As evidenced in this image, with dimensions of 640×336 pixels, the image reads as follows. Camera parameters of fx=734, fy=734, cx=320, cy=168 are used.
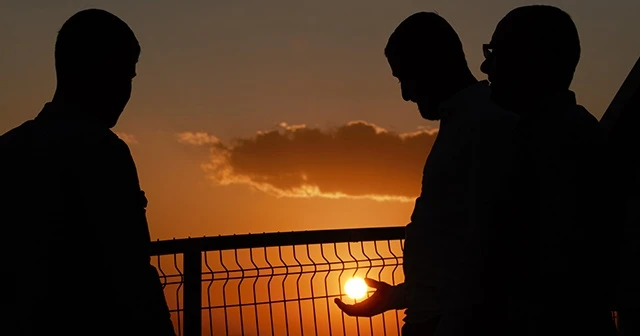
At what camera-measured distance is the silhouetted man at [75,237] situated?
2336 millimetres

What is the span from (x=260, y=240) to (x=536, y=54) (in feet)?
9.53

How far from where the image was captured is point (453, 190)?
2.47 metres

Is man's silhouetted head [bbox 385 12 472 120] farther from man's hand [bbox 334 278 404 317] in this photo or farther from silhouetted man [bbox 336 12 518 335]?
man's hand [bbox 334 278 404 317]

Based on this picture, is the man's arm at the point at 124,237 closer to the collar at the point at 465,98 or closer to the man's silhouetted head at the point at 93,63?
the man's silhouetted head at the point at 93,63

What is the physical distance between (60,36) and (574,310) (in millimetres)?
1964

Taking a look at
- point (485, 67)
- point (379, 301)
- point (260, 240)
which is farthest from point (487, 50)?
point (260, 240)

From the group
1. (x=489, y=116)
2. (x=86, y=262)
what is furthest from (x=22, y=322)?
(x=489, y=116)

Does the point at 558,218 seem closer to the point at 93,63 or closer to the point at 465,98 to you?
the point at 465,98

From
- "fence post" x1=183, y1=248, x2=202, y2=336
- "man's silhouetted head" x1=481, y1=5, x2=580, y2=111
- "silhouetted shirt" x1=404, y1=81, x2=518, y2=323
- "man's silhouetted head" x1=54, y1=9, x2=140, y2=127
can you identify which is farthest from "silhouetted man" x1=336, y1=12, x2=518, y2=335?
"fence post" x1=183, y1=248, x2=202, y2=336

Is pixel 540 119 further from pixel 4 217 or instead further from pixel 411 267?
pixel 4 217

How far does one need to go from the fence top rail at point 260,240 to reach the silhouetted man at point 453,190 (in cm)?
209

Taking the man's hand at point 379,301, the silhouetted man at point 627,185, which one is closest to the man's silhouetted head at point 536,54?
the silhouetted man at point 627,185

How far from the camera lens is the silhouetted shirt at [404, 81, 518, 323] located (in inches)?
92.1

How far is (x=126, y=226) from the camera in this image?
2.41 m
